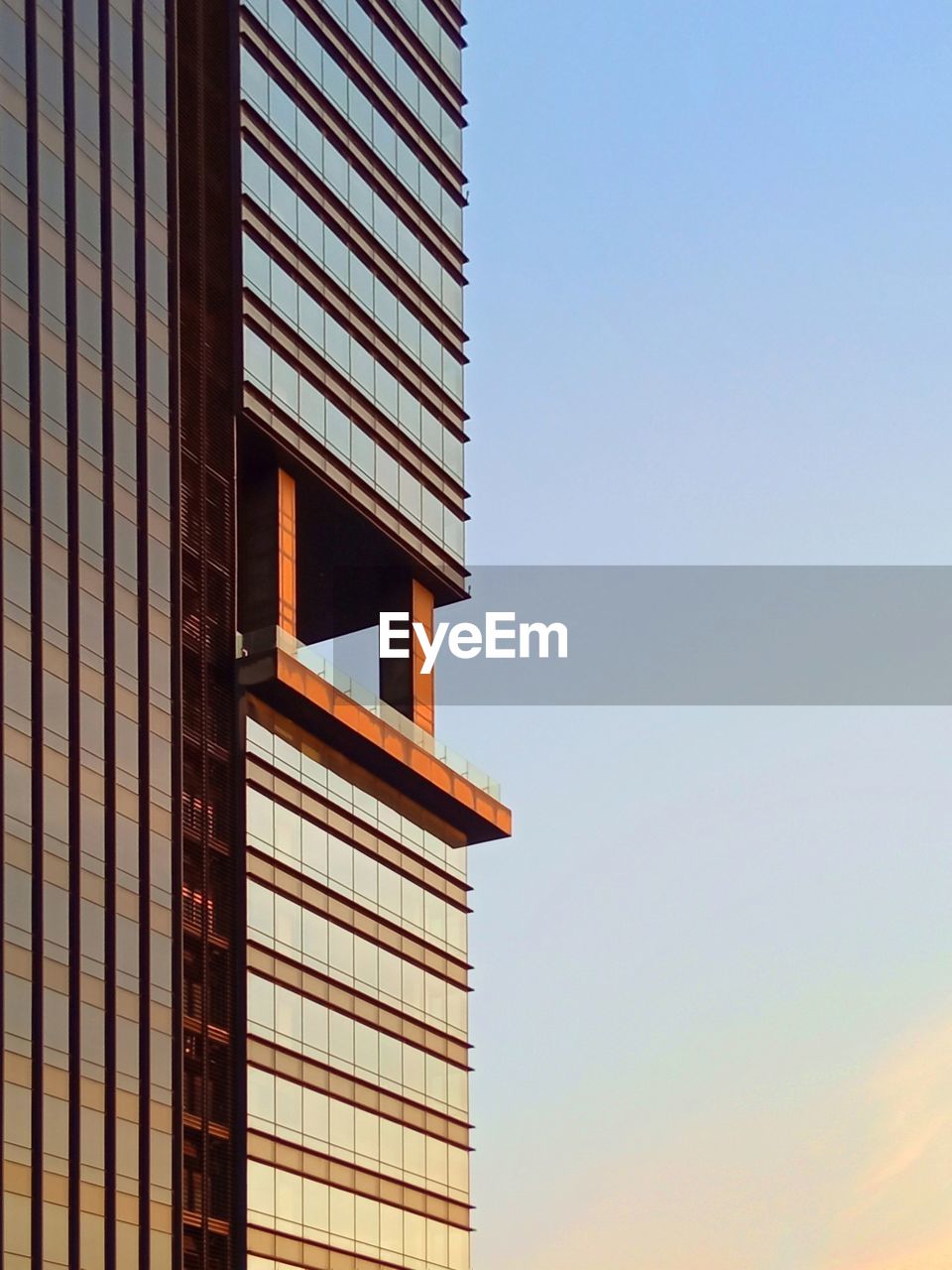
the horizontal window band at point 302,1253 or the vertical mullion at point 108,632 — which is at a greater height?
the vertical mullion at point 108,632

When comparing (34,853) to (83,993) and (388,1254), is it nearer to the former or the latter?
(83,993)

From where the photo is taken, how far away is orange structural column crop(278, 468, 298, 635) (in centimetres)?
11300

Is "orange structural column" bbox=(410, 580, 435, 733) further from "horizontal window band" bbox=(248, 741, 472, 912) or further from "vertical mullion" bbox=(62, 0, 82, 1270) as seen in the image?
"vertical mullion" bbox=(62, 0, 82, 1270)

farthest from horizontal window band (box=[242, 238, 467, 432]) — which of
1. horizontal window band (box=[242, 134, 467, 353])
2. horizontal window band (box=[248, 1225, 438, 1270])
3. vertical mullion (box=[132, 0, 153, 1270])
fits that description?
horizontal window band (box=[248, 1225, 438, 1270])

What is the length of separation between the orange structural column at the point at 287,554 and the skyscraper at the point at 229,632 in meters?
0.20

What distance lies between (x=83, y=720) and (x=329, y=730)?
20.6 meters

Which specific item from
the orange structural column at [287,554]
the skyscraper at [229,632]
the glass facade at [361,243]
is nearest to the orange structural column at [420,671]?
the skyscraper at [229,632]

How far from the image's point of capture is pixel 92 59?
10388cm

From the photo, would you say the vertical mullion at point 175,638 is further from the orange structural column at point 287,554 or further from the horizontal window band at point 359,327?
the orange structural column at point 287,554

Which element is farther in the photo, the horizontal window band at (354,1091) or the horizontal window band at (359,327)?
the horizontal window band at (359,327)

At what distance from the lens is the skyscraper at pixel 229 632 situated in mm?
92625

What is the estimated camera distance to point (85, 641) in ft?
317

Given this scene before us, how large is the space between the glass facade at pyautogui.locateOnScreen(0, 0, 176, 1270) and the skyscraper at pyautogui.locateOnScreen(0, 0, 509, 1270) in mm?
183

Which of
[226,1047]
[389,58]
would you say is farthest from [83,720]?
[389,58]
